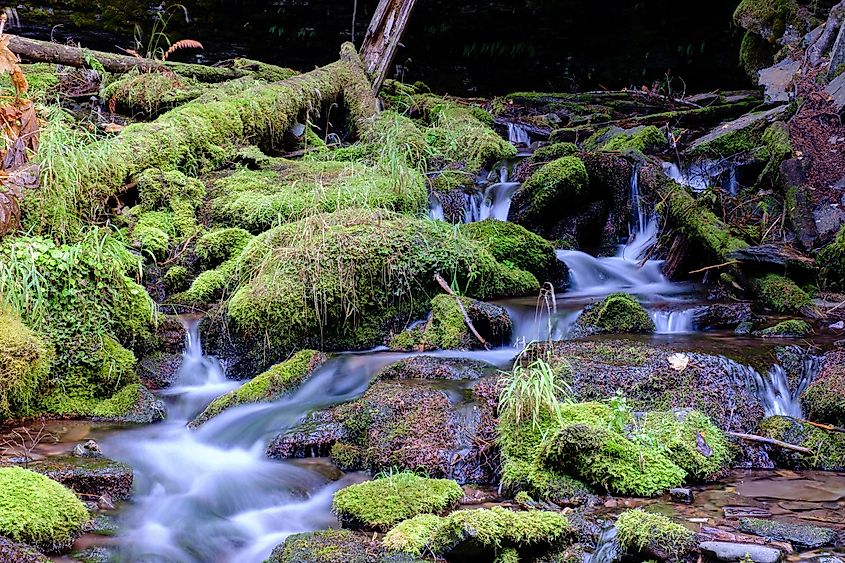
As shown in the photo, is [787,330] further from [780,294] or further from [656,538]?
[656,538]

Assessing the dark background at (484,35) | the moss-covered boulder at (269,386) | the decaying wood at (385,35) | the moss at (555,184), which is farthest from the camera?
the dark background at (484,35)

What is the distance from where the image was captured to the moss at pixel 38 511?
320 centimetres

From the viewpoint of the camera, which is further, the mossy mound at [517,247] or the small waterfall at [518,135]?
the small waterfall at [518,135]

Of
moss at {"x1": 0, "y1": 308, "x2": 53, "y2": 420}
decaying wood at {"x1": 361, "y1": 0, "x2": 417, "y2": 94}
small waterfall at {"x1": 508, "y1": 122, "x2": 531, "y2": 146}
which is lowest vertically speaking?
moss at {"x1": 0, "y1": 308, "x2": 53, "y2": 420}

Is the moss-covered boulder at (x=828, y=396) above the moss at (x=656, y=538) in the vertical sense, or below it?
above

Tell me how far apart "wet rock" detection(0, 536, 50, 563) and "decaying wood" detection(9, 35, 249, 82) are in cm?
696

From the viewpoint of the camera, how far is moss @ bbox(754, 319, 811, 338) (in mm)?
5648

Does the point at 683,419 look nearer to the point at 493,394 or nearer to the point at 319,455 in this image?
the point at 493,394

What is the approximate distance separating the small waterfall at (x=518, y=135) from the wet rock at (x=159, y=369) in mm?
6933

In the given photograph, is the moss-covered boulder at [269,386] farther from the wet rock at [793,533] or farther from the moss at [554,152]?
the moss at [554,152]

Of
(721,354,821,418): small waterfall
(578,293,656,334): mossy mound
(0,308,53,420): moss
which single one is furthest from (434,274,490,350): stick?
(0,308,53,420): moss

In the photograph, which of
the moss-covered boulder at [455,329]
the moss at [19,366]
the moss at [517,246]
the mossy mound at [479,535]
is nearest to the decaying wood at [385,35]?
the moss at [517,246]

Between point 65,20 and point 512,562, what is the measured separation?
16.6 metres

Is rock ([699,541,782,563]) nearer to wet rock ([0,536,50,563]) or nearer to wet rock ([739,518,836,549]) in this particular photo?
wet rock ([739,518,836,549])
